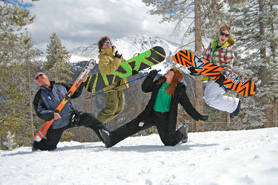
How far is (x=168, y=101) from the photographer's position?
159 inches

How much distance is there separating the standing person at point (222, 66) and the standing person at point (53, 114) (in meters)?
2.28

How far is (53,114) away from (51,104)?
276 mm

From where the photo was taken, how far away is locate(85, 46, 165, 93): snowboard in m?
4.74

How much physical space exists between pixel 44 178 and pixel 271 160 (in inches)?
90.8

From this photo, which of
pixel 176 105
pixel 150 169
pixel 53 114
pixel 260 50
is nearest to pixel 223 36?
pixel 176 105

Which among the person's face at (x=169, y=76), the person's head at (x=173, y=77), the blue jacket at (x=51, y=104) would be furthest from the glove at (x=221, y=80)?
the blue jacket at (x=51, y=104)

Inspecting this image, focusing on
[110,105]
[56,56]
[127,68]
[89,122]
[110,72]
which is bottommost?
[89,122]

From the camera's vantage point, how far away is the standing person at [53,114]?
13.2 ft

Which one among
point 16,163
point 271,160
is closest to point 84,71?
point 16,163

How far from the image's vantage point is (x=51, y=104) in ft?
13.4

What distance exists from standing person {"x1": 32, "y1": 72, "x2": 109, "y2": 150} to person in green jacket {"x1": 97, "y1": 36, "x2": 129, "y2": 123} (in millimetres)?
658

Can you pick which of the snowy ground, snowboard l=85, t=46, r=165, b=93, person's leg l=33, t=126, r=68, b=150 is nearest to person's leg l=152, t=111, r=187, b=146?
the snowy ground

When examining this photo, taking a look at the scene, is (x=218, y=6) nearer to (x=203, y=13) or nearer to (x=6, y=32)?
(x=203, y=13)

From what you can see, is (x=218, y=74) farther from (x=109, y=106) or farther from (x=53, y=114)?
(x=53, y=114)
